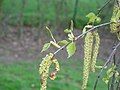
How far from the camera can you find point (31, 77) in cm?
723

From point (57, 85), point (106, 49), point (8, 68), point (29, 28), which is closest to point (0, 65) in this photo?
point (8, 68)

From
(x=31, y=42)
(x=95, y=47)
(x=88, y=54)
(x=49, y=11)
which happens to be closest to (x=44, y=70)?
(x=88, y=54)

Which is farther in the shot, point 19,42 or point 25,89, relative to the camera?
point 19,42


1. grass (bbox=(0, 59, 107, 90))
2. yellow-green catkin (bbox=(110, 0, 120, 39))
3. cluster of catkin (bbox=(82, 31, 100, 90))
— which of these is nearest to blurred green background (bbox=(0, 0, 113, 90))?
grass (bbox=(0, 59, 107, 90))

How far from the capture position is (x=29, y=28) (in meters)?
11.4

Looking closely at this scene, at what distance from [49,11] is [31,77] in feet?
17.7

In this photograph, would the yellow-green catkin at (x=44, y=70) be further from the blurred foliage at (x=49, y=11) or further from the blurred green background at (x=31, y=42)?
the blurred foliage at (x=49, y=11)

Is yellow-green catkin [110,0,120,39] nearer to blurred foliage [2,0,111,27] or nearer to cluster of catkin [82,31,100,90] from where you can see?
cluster of catkin [82,31,100,90]

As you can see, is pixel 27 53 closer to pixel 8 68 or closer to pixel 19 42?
pixel 19 42

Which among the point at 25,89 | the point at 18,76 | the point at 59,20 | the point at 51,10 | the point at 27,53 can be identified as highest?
the point at 51,10

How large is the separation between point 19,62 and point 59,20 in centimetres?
261

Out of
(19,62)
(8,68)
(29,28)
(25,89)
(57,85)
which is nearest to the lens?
(25,89)

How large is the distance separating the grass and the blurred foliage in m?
1.51

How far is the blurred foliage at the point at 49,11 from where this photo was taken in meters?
10.4
